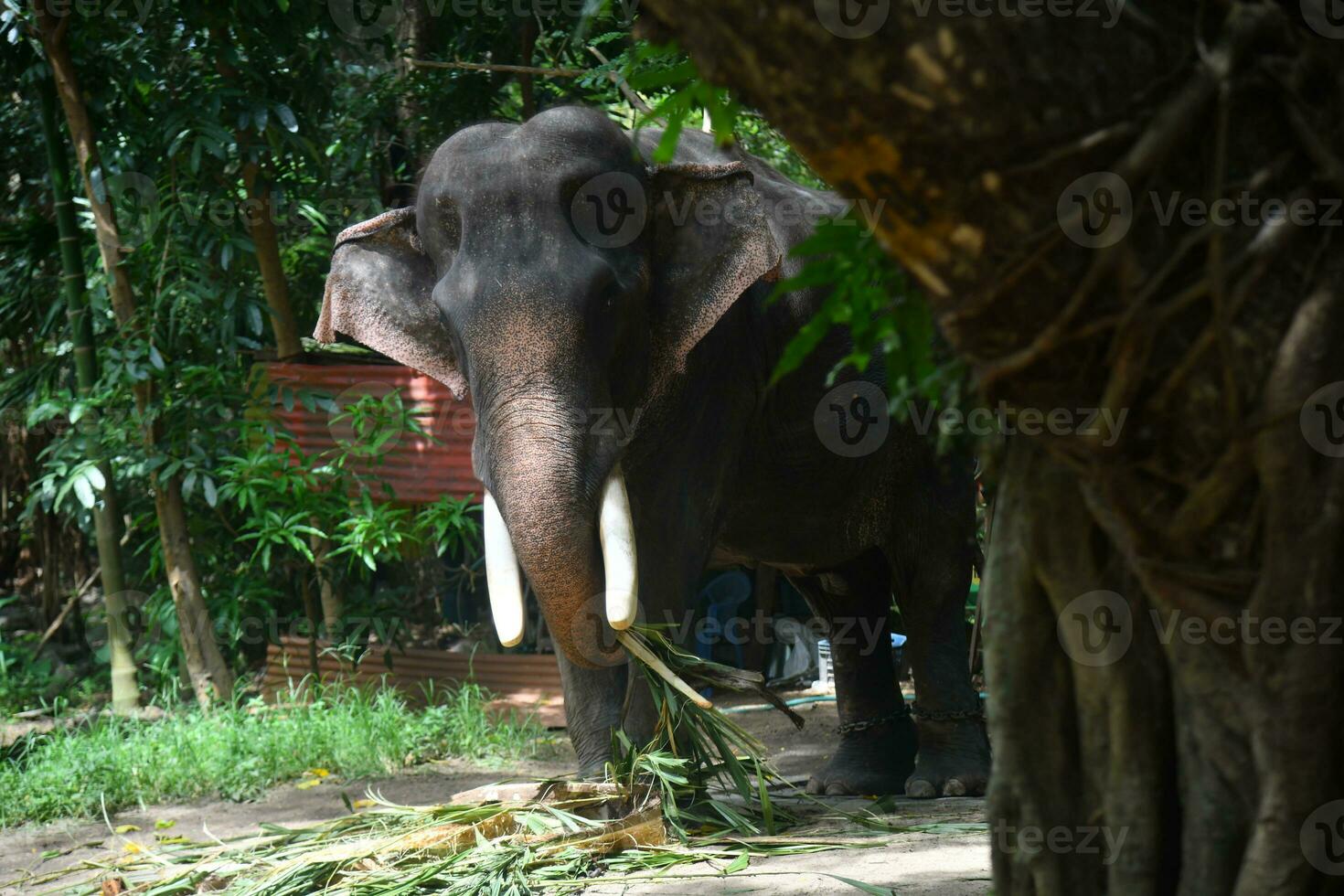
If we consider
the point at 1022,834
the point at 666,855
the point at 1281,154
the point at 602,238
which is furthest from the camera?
the point at 602,238

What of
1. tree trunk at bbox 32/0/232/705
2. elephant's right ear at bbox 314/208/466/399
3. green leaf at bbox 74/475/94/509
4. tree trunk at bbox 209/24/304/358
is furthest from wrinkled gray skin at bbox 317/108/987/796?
tree trunk at bbox 209/24/304/358

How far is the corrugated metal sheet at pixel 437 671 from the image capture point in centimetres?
779

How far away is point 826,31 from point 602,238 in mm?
2991

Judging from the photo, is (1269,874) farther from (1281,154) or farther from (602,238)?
(602,238)

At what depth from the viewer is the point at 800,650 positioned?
28.9ft

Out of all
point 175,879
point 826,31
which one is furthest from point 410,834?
point 826,31

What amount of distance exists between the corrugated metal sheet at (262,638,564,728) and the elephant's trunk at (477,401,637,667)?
3445mm

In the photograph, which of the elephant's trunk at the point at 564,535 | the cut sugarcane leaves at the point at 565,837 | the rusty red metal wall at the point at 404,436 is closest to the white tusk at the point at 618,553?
the elephant's trunk at the point at 564,535

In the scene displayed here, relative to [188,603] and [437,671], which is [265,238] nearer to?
[188,603]

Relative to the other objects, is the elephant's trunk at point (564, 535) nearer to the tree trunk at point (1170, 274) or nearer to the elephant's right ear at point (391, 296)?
the elephant's right ear at point (391, 296)

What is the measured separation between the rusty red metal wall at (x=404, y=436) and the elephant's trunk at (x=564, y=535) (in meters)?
3.19

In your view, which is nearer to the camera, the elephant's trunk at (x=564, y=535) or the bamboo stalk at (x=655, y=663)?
the elephant's trunk at (x=564, y=535)

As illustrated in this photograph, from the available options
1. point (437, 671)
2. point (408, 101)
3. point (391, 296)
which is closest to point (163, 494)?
point (437, 671)

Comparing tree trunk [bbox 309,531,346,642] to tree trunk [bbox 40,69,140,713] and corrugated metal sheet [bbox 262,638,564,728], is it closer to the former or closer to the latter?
corrugated metal sheet [bbox 262,638,564,728]
